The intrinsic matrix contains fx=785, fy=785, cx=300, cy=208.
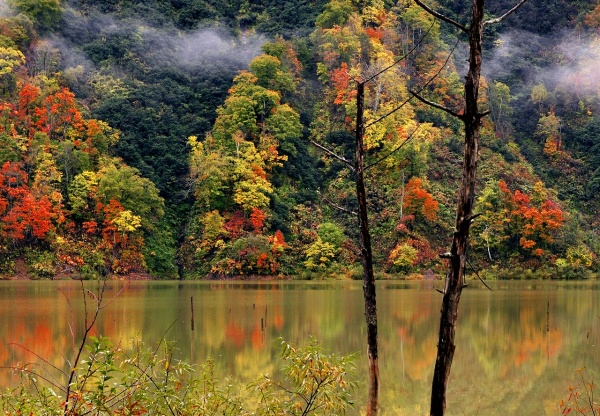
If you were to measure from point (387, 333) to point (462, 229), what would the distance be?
1760 centimetres

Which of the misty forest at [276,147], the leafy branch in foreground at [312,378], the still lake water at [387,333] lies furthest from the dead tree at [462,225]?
the misty forest at [276,147]

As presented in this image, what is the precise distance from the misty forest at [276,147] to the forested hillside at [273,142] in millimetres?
154

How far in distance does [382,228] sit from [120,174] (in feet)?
59.0

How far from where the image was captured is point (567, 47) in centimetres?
7156

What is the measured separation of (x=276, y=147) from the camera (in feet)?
187

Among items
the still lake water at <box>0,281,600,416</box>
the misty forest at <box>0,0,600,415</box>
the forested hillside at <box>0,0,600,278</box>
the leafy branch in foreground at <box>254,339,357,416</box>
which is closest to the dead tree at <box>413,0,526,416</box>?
the leafy branch in foreground at <box>254,339,357,416</box>

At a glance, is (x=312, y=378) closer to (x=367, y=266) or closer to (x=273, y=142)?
(x=367, y=266)

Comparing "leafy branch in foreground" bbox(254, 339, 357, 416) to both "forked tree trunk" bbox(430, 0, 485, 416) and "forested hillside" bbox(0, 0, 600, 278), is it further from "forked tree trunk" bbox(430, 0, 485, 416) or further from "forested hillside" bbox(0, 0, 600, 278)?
"forested hillside" bbox(0, 0, 600, 278)

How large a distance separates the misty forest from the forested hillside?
0.15 meters

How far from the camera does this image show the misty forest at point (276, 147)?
49.4 meters

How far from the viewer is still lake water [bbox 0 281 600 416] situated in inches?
642

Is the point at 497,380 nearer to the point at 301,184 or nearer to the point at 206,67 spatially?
the point at 301,184

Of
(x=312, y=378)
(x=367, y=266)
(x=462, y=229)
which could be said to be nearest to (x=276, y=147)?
(x=367, y=266)

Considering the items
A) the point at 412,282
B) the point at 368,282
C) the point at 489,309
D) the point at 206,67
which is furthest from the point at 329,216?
the point at 368,282
